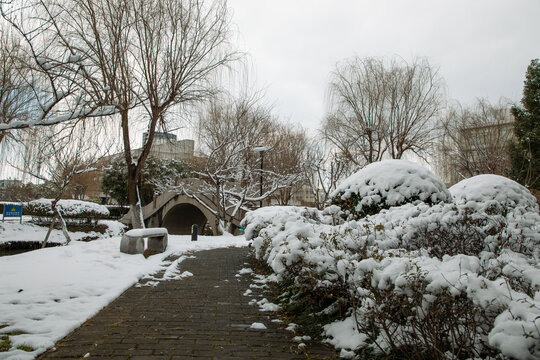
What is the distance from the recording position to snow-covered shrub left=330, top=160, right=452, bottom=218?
19.9 feet

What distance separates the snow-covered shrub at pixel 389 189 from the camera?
19.9 ft

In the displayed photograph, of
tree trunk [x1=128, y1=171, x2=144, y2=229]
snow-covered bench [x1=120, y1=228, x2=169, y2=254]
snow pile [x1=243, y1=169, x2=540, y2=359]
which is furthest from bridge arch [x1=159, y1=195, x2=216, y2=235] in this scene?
snow pile [x1=243, y1=169, x2=540, y2=359]

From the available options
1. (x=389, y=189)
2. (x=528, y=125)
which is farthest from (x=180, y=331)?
(x=528, y=125)

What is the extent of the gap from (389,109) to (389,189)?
45.7 ft

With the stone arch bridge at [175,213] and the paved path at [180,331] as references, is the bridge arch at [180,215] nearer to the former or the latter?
the stone arch bridge at [175,213]

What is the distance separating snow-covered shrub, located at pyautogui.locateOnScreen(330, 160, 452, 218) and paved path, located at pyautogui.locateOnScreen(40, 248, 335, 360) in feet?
9.14

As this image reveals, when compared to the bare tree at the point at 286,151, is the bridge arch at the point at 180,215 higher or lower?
lower

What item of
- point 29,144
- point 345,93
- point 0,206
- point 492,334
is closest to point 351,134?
point 345,93

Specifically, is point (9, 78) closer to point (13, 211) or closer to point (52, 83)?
point (52, 83)

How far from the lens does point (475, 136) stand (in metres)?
19.4

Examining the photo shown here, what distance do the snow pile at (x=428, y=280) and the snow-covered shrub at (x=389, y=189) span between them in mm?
1237

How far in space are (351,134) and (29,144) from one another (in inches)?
593

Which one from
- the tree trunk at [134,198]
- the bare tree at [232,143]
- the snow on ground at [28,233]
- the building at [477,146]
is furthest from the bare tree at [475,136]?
the snow on ground at [28,233]

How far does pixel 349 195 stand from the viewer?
6.55 metres
